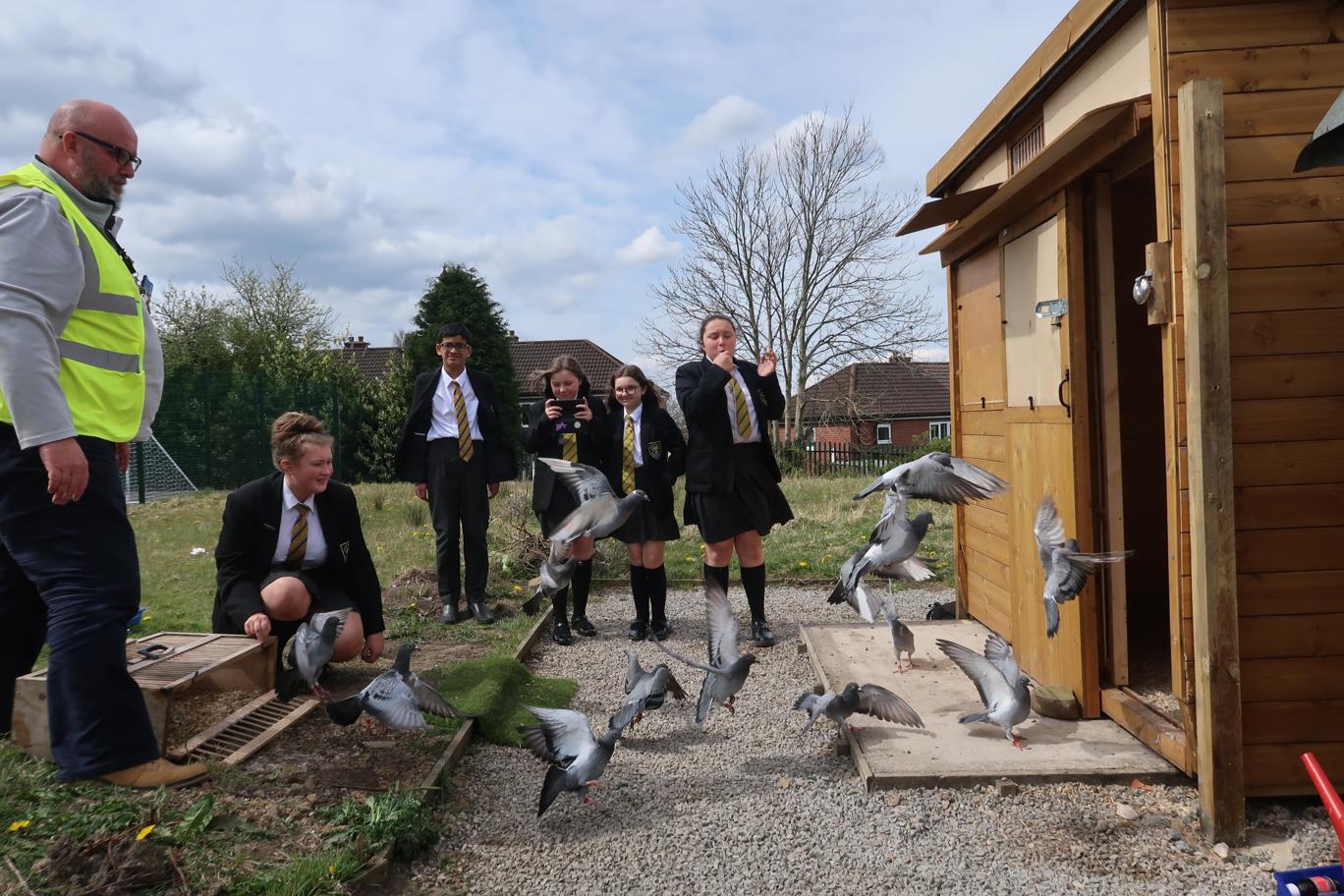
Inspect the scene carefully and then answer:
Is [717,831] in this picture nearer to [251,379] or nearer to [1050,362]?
[1050,362]

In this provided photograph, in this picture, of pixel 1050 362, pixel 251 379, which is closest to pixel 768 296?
pixel 251 379

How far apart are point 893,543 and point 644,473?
2.30 m

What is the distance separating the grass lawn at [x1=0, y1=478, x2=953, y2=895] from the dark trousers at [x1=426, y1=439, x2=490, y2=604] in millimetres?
450

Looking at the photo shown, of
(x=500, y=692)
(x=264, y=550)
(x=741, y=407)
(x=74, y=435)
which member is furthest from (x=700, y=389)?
(x=74, y=435)

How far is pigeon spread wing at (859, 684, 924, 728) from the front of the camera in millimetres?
3879

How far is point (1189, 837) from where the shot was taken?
3.04m

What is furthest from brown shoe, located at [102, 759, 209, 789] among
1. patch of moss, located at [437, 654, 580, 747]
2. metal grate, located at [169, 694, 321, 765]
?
patch of moss, located at [437, 654, 580, 747]

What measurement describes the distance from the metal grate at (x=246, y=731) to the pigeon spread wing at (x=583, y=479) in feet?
5.91

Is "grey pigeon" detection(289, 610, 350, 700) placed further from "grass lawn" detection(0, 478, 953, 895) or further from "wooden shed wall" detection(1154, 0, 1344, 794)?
"wooden shed wall" detection(1154, 0, 1344, 794)

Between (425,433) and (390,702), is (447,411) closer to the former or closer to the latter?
(425,433)

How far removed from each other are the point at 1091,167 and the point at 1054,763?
8.38 feet

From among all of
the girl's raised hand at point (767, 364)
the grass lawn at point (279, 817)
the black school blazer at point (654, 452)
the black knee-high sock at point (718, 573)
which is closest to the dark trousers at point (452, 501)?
the grass lawn at point (279, 817)

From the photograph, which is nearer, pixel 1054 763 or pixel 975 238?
pixel 1054 763

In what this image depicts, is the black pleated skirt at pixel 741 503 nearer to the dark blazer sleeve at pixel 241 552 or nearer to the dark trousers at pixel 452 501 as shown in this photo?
the dark trousers at pixel 452 501
